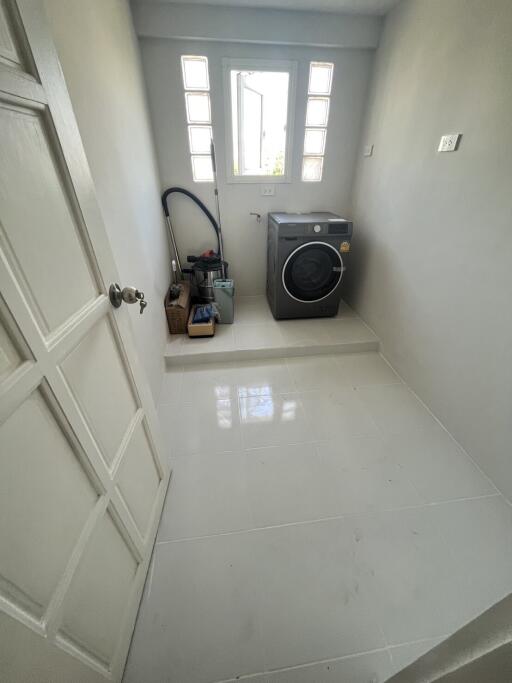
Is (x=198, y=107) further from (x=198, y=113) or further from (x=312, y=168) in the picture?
(x=312, y=168)

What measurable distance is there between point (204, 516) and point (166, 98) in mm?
2931

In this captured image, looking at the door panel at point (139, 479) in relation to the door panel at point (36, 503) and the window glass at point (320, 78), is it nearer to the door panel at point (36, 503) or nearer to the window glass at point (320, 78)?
the door panel at point (36, 503)

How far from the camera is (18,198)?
1.64ft

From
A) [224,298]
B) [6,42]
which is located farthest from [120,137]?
[224,298]

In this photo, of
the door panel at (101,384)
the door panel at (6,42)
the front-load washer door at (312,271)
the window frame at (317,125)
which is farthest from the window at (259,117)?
A: the door panel at (101,384)

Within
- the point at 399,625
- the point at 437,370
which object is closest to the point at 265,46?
the point at 437,370

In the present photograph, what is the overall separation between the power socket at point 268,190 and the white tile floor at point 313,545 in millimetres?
2009

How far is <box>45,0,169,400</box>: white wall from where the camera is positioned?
1055 mm

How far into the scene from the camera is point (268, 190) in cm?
256

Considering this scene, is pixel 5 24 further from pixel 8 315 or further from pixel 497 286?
pixel 497 286

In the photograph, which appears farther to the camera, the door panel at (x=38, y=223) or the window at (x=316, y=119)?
the window at (x=316, y=119)

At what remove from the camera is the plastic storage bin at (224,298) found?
235 cm

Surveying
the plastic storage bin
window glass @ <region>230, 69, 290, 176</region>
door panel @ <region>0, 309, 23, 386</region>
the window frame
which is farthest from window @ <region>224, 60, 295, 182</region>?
door panel @ <region>0, 309, 23, 386</region>

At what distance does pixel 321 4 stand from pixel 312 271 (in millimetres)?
1783
